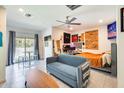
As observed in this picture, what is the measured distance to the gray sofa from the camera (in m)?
2.04

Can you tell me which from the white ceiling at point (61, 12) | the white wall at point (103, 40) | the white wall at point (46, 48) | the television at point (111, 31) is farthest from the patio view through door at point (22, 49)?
the television at point (111, 31)

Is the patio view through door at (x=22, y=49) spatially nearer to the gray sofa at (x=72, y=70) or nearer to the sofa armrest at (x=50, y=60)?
the sofa armrest at (x=50, y=60)

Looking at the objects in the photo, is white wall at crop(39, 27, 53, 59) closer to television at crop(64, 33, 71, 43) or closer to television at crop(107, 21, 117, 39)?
television at crop(64, 33, 71, 43)

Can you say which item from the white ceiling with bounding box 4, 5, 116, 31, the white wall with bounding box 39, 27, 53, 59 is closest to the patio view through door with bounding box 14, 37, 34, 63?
the white wall with bounding box 39, 27, 53, 59

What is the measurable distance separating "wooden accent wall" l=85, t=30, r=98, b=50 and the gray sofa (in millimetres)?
2519

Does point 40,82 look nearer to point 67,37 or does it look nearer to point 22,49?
point 22,49

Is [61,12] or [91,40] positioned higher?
[61,12]

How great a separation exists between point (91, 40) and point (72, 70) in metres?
3.47

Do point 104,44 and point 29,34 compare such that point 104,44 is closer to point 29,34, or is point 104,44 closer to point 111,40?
point 111,40

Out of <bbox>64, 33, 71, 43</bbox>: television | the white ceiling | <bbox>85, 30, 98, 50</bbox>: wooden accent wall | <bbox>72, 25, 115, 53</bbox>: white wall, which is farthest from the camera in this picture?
<bbox>64, 33, 71, 43</bbox>: television

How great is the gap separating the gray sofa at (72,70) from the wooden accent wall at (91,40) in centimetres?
252

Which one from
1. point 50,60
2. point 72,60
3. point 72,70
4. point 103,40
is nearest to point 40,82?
point 72,70

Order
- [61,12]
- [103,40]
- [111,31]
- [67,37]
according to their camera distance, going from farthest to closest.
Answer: [67,37] < [103,40] < [111,31] < [61,12]

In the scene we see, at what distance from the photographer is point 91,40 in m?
5.45
